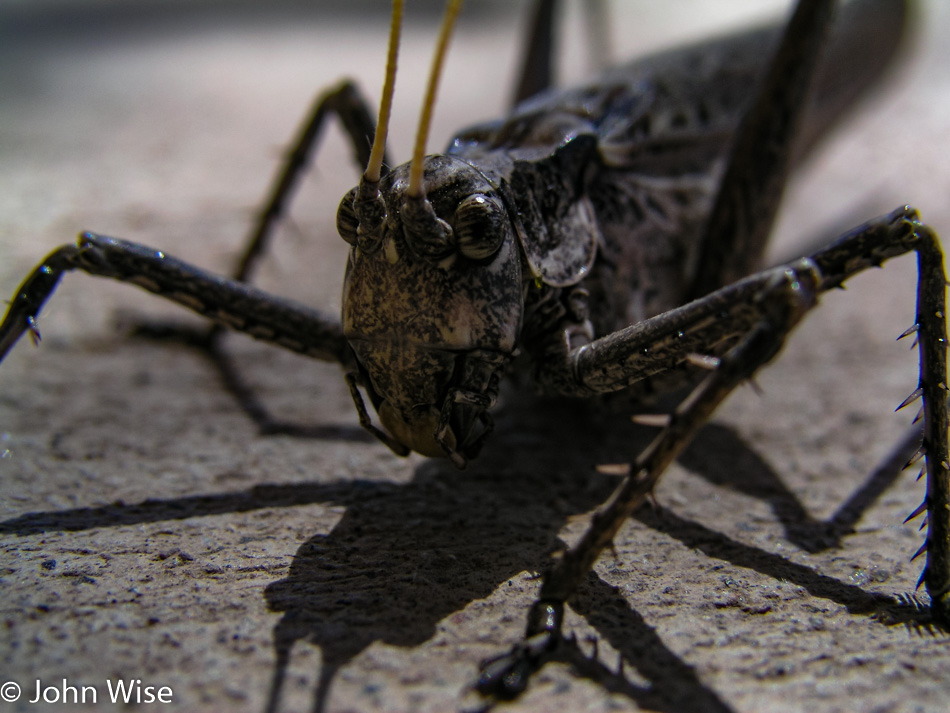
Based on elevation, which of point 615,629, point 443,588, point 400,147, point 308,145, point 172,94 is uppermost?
point 172,94

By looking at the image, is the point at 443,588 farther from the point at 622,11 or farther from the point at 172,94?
the point at 622,11

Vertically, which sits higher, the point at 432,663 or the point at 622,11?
the point at 622,11

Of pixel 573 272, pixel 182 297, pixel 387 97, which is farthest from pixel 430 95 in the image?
pixel 182 297

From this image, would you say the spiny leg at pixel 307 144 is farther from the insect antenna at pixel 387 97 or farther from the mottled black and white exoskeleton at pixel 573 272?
the insect antenna at pixel 387 97

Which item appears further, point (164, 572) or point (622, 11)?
point (622, 11)

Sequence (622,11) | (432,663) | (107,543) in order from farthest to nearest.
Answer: (622,11) → (107,543) → (432,663)

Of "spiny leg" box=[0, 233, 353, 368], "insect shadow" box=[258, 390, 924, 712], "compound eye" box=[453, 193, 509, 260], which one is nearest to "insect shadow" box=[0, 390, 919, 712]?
"insect shadow" box=[258, 390, 924, 712]

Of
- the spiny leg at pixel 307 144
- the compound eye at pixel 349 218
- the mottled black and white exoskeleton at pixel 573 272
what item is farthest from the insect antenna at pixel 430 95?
the spiny leg at pixel 307 144

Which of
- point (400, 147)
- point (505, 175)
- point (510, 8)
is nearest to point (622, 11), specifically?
point (510, 8)
